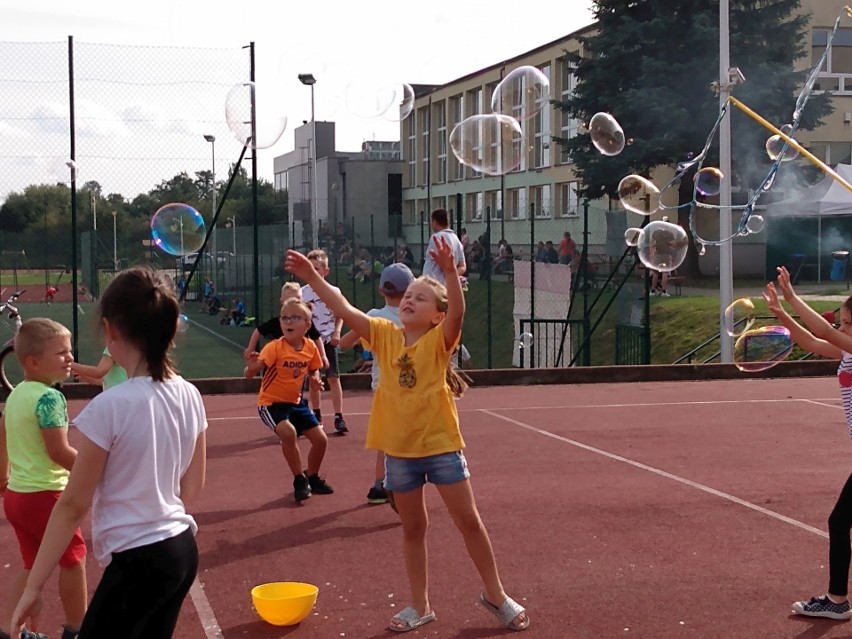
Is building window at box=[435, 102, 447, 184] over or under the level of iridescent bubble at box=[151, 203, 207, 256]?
over

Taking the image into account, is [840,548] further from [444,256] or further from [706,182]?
[706,182]

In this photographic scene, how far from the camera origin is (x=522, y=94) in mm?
11297

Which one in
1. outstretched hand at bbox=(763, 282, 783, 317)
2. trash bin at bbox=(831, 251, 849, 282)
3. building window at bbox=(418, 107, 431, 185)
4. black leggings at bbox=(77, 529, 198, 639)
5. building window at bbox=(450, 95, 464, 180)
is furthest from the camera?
building window at bbox=(418, 107, 431, 185)

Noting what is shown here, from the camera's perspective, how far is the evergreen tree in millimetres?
30984

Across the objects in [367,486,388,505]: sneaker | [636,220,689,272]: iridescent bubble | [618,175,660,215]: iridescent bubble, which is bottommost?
[367,486,388,505]: sneaker

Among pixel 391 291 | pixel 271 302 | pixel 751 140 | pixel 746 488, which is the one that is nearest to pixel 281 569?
pixel 391 291

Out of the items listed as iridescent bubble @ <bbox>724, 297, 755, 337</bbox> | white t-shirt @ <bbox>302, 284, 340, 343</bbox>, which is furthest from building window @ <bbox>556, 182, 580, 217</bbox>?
iridescent bubble @ <bbox>724, 297, 755, 337</bbox>

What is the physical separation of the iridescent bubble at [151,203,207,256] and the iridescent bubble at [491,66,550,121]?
373 centimetres

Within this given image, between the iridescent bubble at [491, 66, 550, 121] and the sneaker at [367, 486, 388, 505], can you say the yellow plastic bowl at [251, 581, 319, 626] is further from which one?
the iridescent bubble at [491, 66, 550, 121]

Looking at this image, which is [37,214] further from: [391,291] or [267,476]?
[391,291]

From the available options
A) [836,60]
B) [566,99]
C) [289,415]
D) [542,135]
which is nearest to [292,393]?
[289,415]

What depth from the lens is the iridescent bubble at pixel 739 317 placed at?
27.4 ft

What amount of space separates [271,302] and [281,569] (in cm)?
2069

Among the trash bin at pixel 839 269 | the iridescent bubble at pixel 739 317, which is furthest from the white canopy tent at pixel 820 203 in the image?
the iridescent bubble at pixel 739 317
